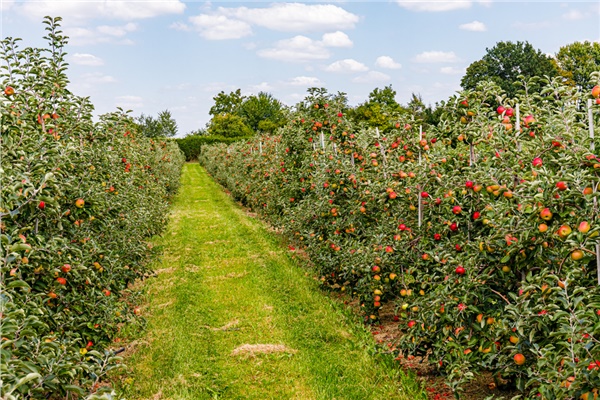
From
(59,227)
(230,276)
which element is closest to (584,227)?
(59,227)

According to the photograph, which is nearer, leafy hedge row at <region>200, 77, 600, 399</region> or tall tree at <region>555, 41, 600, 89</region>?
leafy hedge row at <region>200, 77, 600, 399</region>

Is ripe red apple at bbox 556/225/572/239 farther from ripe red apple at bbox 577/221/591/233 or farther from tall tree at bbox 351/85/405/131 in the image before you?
tall tree at bbox 351/85/405/131

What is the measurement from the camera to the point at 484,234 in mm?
4027

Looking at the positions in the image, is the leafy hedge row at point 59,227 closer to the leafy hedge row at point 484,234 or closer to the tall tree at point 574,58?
the leafy hedge row at point 484,234

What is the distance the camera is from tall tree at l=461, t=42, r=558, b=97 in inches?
1652

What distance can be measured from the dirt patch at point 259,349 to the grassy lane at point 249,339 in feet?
0.03

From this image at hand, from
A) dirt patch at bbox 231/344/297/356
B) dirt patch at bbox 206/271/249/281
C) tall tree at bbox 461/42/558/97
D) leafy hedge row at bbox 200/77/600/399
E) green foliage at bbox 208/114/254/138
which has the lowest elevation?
dirt patch at bbox 231/344/297/356

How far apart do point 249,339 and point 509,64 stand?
4351 cm

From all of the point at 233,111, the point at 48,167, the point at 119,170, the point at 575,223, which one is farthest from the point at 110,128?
the point at 233,111

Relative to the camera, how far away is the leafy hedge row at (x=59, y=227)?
2.59 m

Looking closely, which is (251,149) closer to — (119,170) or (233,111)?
(119,170)

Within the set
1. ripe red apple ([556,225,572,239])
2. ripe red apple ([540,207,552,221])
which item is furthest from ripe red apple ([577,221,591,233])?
ripe red apple ([540,207,552,221])

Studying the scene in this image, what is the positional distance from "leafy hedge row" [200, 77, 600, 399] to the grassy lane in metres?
0.43

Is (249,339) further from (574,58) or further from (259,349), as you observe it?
(574,58)
